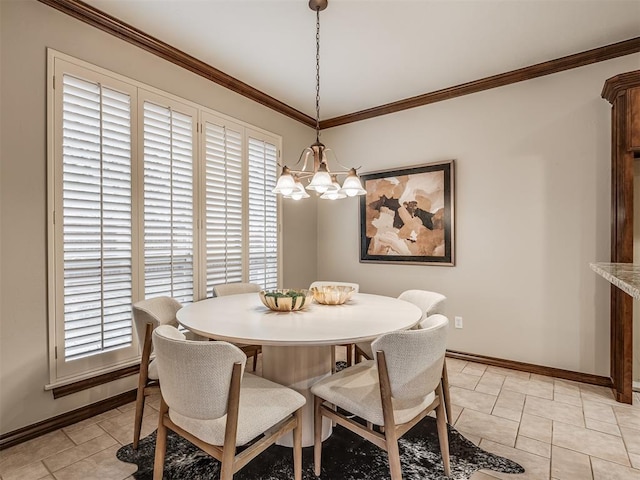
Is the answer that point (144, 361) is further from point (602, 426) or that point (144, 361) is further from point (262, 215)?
point (602, 426)

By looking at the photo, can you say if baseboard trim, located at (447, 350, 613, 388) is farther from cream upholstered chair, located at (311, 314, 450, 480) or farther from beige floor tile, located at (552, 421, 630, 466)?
cream upholstered chair, located at (311, 314, 450, 480)

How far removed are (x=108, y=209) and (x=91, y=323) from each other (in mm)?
778

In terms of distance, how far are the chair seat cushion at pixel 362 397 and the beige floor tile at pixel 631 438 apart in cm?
134

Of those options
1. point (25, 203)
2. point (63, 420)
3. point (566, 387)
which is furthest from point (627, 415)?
point (25, 203)

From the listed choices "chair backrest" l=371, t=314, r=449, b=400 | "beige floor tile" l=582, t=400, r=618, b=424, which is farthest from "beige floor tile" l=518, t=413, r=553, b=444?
"chair backrest" l=371, t=314, r=449, b=400

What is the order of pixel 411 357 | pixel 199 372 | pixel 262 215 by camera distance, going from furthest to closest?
1. pixel 262 215
2. pixel 411 357
3. pixel 199 372

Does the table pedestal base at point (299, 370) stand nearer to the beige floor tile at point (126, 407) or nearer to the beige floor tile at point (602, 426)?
the beige floor tile at point (126, 407)

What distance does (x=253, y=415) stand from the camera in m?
1.43

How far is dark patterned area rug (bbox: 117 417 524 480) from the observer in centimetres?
174

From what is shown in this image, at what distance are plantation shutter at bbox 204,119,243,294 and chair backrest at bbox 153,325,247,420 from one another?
1791mm

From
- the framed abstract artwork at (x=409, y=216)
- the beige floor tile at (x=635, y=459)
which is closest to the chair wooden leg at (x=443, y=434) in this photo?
the beige floor tile at (x=635, y=459)

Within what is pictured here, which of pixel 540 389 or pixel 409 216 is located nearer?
pixel 540 389

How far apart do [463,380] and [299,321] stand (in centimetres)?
192

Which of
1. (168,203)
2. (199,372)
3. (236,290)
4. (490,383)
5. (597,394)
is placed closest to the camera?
(199,372)
